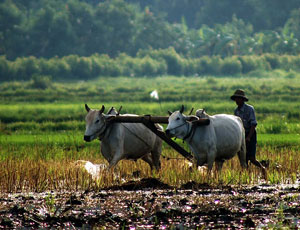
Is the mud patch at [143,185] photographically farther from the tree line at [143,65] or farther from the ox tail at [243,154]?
the tree line at [143,65]

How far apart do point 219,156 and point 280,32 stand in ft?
143

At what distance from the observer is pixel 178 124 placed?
758 cm

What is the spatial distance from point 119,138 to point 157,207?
2106 millimetres

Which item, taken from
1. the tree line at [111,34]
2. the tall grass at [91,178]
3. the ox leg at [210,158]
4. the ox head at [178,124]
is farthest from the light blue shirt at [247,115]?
the tree line at [111,34]

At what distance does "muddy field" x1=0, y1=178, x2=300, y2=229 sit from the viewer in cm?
575

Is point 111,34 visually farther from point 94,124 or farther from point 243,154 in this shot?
point 94,124

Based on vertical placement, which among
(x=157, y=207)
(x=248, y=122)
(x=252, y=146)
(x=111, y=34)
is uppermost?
(x=111, y=34)

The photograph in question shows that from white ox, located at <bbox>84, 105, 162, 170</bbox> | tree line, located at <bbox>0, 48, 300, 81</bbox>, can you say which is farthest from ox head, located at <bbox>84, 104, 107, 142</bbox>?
tree line, located at <bbox>0, 48, 300, 81</bbox>

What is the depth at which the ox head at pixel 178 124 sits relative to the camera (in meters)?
7.55

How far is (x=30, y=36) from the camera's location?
43531mm

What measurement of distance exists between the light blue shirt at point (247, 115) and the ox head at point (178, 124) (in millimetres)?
1130

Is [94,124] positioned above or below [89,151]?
Answer: above

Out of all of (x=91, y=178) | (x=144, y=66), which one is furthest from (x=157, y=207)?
(x=144, y=66)

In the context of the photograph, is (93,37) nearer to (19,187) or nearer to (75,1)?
(75,1)
